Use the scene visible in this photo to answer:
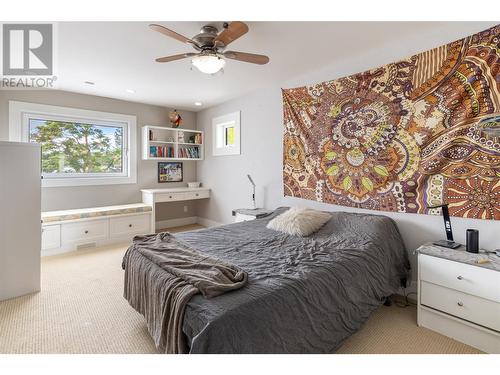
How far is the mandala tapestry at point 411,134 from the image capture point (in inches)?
75.9

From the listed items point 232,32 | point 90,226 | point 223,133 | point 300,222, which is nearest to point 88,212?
point 90,226

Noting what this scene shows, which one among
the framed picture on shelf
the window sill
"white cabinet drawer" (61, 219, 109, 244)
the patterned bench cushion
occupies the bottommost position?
"white cabinet drawer" (61, 219, 109, 244)

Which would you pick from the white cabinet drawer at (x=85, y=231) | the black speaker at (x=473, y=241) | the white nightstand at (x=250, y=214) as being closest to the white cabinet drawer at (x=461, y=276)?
the black speaker at (x=473, y=241)

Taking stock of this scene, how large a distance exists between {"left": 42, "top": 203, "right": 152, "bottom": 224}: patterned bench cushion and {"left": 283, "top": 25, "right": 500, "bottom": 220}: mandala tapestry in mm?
2717

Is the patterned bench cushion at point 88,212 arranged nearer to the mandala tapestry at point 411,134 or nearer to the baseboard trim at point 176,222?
the baseboard trim at point 176,222

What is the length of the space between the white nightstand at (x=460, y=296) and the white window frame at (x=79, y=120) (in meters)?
4.44

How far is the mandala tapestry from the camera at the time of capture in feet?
6.33

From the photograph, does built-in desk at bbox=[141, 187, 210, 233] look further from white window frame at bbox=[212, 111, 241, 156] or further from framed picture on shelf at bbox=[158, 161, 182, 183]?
white window frame at bbox=[212, 111, 241, 156]

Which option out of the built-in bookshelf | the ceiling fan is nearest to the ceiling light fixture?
the ceiling fan

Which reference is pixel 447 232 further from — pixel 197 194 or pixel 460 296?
pixel 197 194

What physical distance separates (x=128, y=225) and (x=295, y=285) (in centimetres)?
352

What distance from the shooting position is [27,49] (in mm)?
2416
